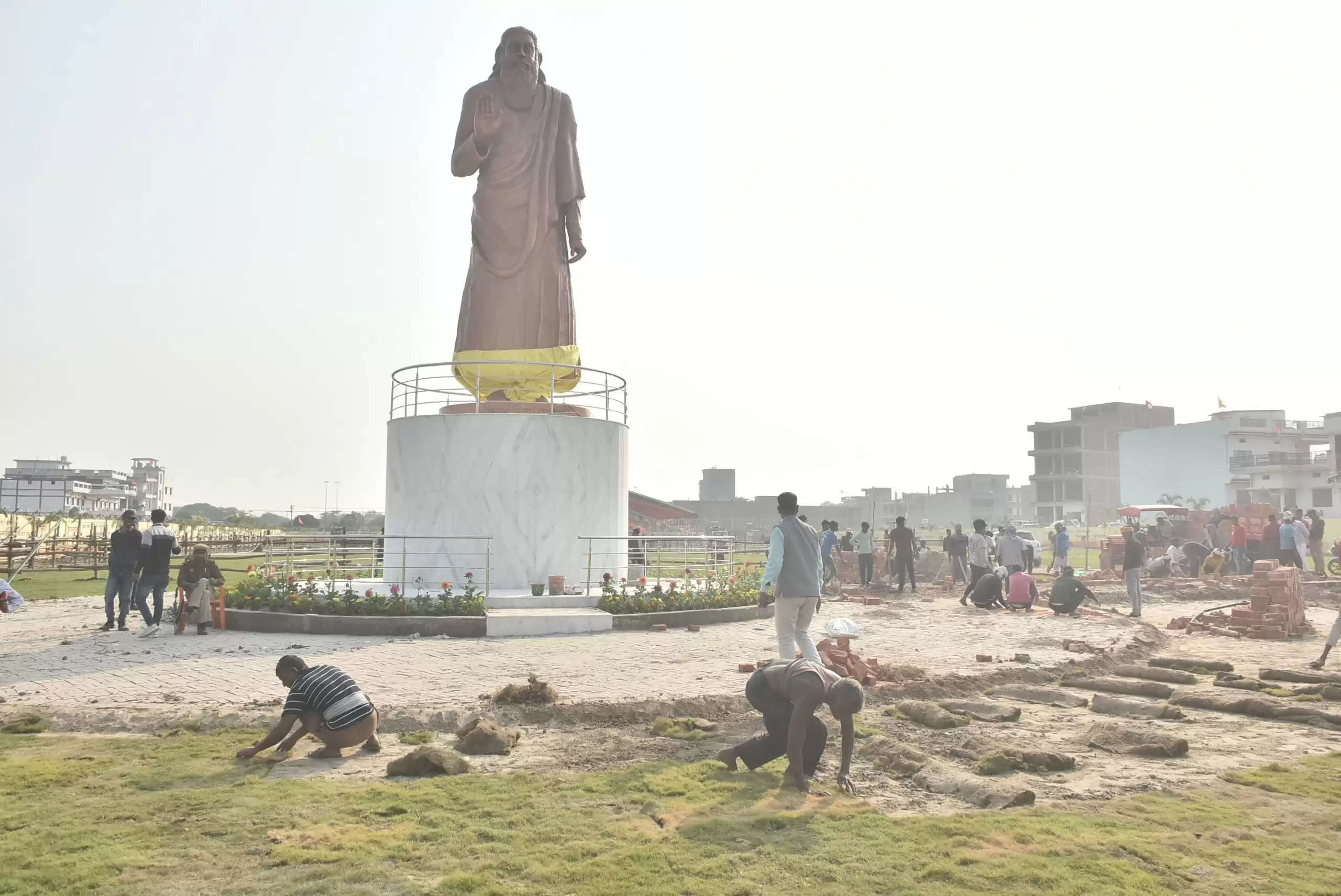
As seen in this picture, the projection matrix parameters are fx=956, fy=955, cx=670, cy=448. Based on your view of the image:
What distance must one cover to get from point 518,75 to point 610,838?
1597 centimetres

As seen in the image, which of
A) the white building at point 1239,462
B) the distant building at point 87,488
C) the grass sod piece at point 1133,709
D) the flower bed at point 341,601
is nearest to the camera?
the grass sod piece at point 1133,709

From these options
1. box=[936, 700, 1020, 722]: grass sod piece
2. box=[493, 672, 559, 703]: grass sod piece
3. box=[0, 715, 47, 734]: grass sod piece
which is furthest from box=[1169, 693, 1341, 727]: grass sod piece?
box=[0, 715, 47, 734]: grass sod piece

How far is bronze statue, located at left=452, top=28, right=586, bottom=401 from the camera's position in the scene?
17.8 meters

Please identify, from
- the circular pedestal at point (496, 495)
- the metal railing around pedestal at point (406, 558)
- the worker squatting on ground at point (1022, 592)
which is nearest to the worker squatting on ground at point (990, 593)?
the worker squatting on ground at point (1022, 592)

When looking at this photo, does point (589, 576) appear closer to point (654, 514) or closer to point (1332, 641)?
point (1332, 641)

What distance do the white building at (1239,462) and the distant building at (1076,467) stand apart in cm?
534

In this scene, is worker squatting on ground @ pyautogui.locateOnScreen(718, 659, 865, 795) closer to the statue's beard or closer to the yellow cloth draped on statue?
the yellow cloth draped on statue

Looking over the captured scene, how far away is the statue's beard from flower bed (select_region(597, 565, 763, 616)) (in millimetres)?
9383

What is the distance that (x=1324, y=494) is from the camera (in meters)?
71.1

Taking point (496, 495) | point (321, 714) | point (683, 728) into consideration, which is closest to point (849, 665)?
point (683, 728)

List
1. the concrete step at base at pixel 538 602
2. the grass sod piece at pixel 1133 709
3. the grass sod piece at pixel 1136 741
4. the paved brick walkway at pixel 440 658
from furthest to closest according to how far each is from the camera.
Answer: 1. the concrete step at base at pixel 538 602
2. the paved brick walkway at pixel 440 658
3. the grass sod piece at pixel 1133 709
4. the grass sod piece at pixel 1136 741

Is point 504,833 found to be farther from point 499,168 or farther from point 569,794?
point 499,168

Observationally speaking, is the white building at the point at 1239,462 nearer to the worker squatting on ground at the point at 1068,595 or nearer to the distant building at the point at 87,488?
the worker squatting on ground at the point at 1068,595

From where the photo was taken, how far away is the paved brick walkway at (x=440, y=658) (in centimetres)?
899
